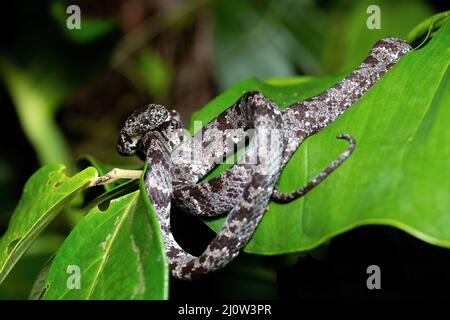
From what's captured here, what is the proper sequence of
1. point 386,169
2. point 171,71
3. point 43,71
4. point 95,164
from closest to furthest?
point 386,169
point 95,164
point 43,71
point 171,71

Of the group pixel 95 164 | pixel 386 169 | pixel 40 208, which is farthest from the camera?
pixel 95 164

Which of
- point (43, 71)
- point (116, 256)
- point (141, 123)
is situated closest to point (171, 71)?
point (43, 71)

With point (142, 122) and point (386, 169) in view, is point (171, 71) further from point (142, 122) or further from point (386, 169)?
point (386, 169)

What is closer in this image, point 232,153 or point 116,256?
point 116,256

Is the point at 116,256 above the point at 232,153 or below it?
below

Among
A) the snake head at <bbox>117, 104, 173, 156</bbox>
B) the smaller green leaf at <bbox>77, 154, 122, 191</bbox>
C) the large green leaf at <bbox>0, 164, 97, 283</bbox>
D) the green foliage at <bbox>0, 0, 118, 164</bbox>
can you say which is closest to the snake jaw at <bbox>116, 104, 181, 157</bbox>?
the snake head at <bbox>117, 104, 173, 156</bbox>

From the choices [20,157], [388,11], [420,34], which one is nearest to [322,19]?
[388,11]

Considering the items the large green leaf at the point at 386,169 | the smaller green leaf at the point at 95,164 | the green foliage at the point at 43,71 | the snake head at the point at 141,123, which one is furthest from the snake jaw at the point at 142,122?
the green foliage at the point at 43,71
